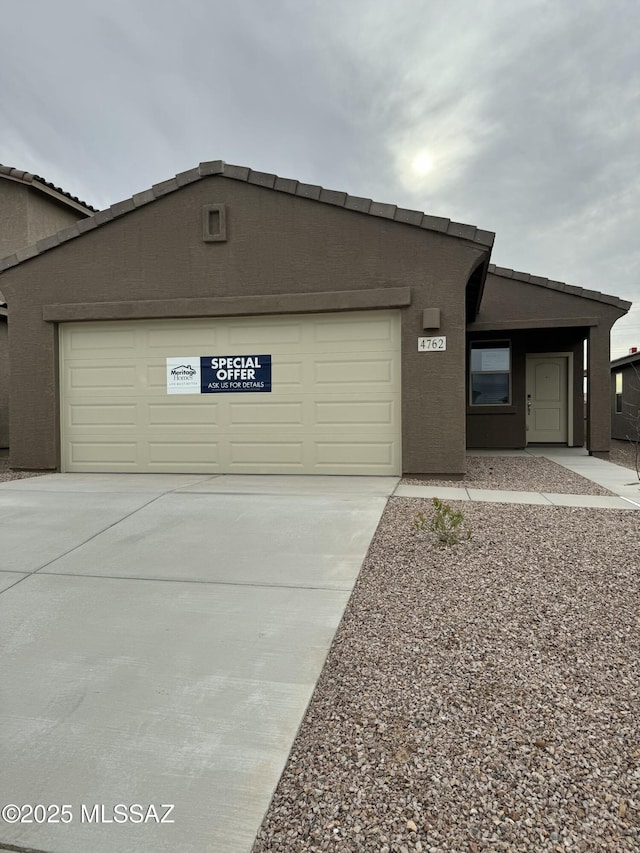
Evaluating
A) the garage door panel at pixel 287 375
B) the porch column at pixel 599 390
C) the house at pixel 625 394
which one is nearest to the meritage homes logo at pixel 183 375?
the garage door panel at pixel 287 375

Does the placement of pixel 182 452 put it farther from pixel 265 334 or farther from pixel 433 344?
pixel 433 344

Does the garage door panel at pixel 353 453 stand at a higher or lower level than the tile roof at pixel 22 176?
lower

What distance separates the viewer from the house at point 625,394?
617 inches

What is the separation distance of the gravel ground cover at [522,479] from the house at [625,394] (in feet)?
19.5

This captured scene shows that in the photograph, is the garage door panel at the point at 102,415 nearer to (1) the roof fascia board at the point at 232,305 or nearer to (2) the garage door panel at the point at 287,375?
(1) the roof fascia board at the point at 232,305

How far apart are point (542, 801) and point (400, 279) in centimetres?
730

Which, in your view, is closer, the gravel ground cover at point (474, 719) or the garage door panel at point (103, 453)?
the gravel ground cover at point (474, 719)

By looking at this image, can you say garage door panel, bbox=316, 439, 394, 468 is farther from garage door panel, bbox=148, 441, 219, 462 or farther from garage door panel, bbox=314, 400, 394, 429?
garage door panel, bbox=148, 441, 219, 462

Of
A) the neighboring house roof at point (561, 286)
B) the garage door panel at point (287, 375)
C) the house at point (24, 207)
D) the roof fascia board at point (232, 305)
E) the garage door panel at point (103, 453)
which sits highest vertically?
the house at point (24, 207)

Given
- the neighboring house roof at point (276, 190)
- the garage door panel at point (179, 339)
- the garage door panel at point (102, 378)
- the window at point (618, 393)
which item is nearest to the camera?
the neighboring house roof at point (276, 190)

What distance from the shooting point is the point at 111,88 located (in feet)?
42.1

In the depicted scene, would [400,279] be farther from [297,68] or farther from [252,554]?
[297,68]

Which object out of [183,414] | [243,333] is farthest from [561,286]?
[183,414]

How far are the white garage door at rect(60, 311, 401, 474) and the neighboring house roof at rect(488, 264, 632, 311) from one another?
6013 millimetres
